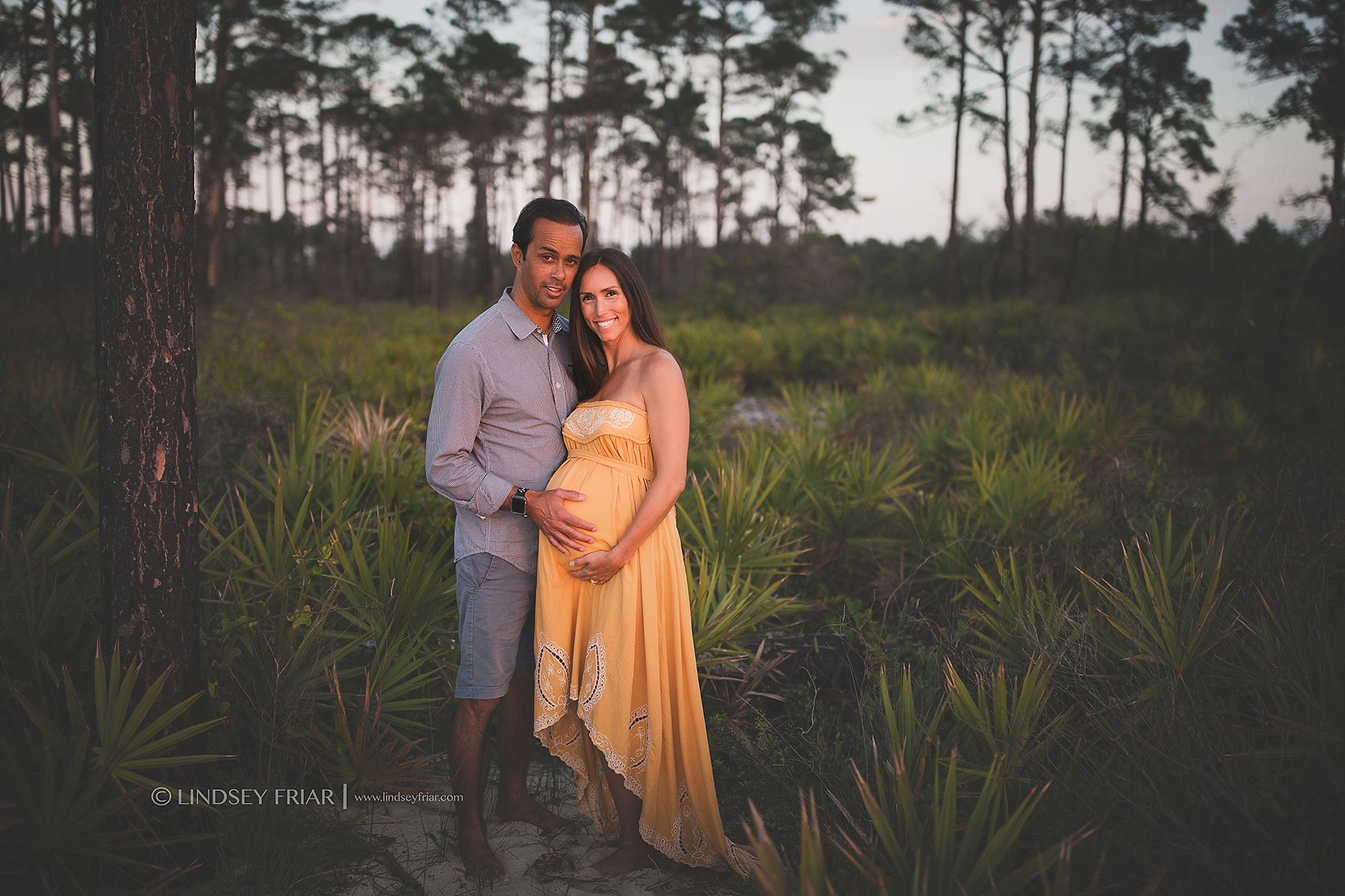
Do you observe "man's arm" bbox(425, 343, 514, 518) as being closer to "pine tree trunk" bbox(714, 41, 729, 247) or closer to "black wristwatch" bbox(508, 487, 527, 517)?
"black wristwatch" bbox(508, 487, 527, 517)

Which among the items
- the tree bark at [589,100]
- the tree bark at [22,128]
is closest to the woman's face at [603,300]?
the tree bark at [22,128]

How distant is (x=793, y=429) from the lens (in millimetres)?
5645

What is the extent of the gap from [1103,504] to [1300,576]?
1190 millimetres

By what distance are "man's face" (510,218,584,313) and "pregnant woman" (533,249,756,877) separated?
7cm

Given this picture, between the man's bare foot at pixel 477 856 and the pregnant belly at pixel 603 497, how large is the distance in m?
1.04

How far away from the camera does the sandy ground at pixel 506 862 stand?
230 centimetres

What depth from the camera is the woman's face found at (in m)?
2.43

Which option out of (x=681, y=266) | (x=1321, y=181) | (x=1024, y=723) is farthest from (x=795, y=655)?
(x=681, y=266)

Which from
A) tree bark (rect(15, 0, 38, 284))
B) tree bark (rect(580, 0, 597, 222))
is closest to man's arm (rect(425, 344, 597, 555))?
tree bark (rect(15, 0, 38, 284))

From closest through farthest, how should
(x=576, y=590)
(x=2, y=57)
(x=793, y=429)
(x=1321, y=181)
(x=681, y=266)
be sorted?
(x=576, y=590) → (x=793, y=429) → (x=1321, y=181) → (x=2, y=57) → (x=681, y=266)

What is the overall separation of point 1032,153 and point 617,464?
23.3 metres

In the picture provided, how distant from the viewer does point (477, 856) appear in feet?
7.68

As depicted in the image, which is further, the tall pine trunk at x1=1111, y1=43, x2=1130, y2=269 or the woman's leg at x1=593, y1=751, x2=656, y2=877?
the tall pine trunk at x1=1111, y1=43, x2=1130, y2=269

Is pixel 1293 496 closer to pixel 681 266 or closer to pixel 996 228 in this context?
pixel 996 228
